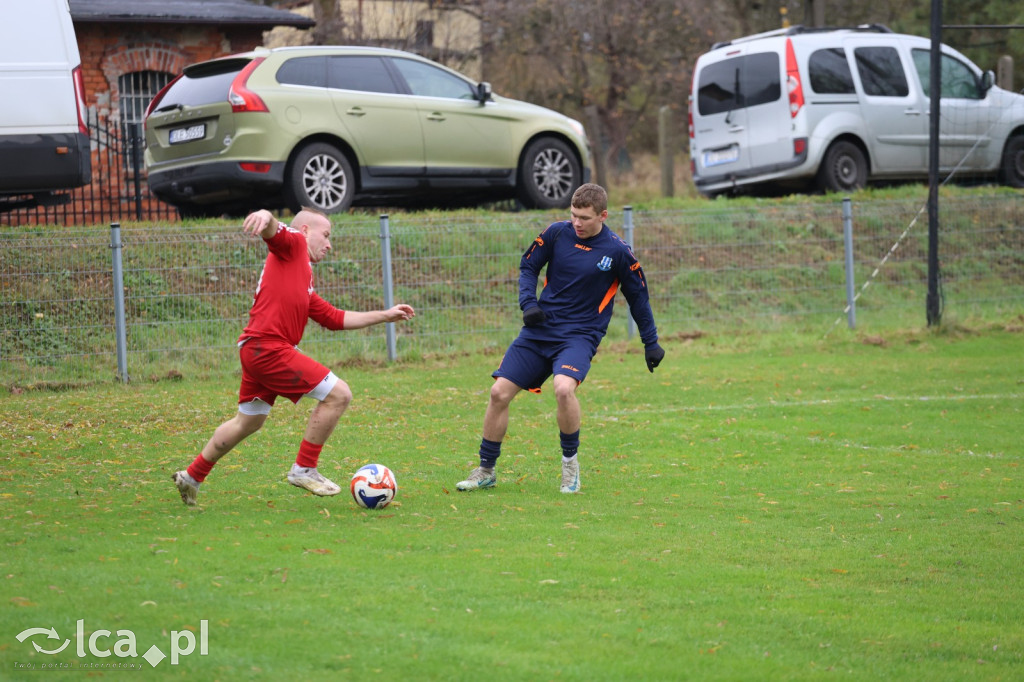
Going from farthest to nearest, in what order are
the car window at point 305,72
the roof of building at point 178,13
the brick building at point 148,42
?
the brick building at point 148,42, the roof of building at point 178,13, the car window at point 305,72

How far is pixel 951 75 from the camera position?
65.7 feet

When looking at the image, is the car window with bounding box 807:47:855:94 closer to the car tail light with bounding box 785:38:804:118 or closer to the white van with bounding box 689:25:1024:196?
the white van with bounding box 689:25:1024:196

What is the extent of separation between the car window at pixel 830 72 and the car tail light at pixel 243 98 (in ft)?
29.2

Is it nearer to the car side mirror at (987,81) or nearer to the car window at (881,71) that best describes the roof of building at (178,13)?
the car window at (881,71)

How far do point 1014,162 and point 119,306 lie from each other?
15312mm

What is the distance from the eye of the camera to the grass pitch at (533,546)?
457cm

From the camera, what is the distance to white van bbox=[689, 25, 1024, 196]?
61.5 feet

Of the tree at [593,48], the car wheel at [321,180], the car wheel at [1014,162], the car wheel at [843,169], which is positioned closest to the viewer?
the car wheel at [321,180]

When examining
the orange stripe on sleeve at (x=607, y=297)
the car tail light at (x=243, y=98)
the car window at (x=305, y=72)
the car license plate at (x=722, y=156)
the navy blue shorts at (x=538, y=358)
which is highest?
the car window at (x=305, y=72)

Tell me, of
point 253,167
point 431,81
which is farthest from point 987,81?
point 253,167

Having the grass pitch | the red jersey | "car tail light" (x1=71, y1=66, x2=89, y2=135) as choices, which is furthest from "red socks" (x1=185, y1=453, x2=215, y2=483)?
"car tail light" (x1=71, y1=66, x2=89, y2=135)

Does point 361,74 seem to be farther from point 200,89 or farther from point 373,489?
point 373,489

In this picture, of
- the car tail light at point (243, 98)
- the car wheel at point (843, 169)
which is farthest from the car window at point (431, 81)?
the car wheel at point (843, 169)

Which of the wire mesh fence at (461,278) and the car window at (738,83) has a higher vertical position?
the car window at (738,83)
